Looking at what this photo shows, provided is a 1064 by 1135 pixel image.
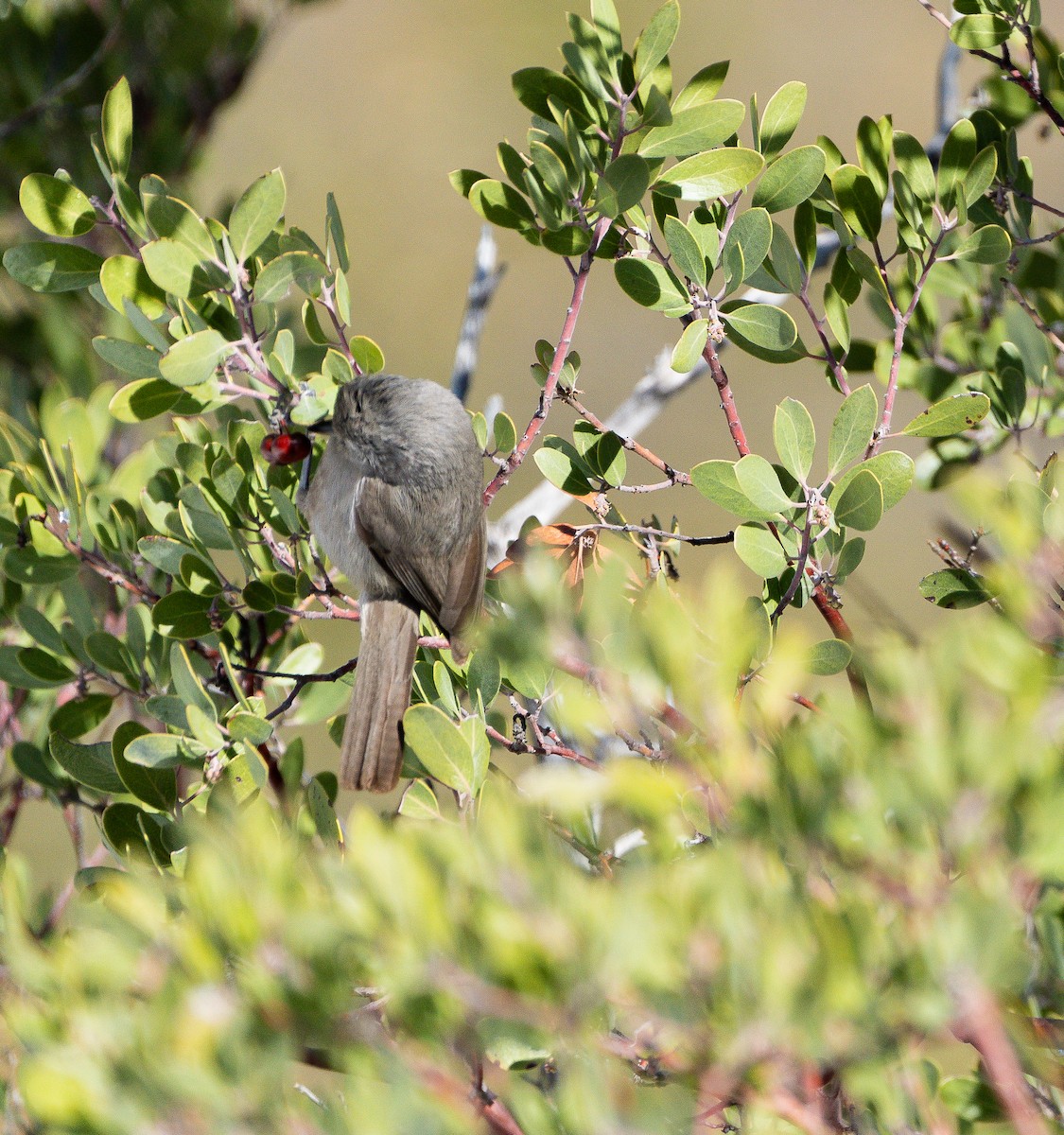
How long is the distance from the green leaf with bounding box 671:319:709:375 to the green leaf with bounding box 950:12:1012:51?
1.69 feet

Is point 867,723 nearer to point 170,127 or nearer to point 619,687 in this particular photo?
point 619,687

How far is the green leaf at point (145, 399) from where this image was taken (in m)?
1.47

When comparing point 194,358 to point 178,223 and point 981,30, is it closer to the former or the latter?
point 178,223

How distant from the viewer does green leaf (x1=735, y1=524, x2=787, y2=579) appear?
128 cm

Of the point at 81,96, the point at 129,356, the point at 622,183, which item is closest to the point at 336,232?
the point at 129,356

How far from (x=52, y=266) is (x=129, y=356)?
0.52 feet

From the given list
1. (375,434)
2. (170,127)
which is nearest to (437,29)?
(170,127)

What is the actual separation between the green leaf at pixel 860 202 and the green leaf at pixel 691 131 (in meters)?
0.17

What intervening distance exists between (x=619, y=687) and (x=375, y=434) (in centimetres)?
173

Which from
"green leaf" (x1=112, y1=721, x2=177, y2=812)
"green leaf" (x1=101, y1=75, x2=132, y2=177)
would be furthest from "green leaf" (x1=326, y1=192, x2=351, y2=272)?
"green leaf" (x1=112, y1=721, x2=177, y2=812)

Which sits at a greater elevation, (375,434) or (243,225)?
(243,225)

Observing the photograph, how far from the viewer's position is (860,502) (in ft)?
4.14

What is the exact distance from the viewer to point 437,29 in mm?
8625

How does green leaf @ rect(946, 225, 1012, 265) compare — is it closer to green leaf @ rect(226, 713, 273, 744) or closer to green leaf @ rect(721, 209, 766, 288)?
green leaf @ rect(721, 209, 766, 288)
